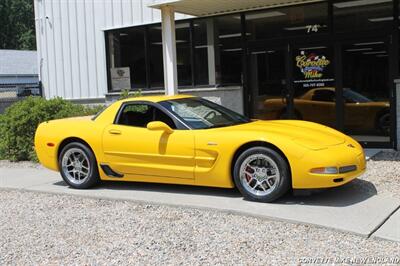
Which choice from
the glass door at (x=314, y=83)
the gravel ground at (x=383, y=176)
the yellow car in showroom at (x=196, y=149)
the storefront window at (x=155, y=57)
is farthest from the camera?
the storefront window at (x=155, y=57)

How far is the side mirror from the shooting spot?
699 cm

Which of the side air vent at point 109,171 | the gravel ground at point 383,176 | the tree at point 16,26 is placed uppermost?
the tree at point 16,26

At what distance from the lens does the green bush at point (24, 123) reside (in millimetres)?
11586

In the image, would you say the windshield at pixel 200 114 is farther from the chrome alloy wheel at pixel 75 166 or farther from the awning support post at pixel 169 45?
the awning support post at pixel 169 45

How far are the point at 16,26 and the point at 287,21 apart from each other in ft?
193

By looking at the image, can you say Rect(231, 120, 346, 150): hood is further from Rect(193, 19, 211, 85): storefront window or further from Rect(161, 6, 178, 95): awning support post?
Rect(193, 19, 211, 85): storefront window

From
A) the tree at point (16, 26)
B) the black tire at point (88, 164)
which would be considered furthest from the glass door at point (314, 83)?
the tree at point (16, 26)

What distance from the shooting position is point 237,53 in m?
12.2

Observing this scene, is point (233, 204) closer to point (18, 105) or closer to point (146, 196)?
point (146, 196)

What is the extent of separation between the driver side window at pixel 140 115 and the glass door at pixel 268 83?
15.4ft

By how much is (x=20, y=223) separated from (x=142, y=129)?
2.01 meters

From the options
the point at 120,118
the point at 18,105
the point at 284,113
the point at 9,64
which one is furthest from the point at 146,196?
the point at 9,64

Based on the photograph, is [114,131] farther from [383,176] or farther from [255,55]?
[255,55]

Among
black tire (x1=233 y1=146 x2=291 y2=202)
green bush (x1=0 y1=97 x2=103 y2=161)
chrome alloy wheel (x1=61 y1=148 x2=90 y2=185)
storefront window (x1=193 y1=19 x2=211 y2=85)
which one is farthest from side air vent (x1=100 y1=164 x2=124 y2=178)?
storefront window (x1=193 y1=19 x2=211 y2=85)
